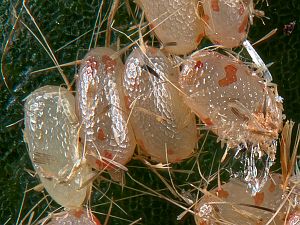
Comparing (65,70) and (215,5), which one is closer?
(215,5)

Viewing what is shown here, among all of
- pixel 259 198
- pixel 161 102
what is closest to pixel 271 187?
pixel 259 198

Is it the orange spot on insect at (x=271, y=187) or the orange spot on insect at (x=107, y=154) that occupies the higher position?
the orange spot on insect at (x=107, y=154)

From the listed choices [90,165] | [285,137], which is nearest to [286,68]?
[285,137]

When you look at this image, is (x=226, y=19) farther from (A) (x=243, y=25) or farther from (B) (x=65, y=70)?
(B) (x=65, y=70)

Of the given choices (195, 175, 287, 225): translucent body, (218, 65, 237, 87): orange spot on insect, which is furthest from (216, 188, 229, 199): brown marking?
(218, 65, 237, 87): orange spot on insect

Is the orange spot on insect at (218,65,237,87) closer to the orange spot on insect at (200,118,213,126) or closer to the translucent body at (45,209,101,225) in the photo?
the orange spot on insect at (200,118,213,126)

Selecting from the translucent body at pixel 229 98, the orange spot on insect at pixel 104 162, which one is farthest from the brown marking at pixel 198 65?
the orange spot on insect at pixel 104 162

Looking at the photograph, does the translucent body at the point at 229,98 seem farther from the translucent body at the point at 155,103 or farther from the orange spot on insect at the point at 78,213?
the orange spot on insect at the point at 78,213
